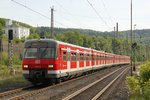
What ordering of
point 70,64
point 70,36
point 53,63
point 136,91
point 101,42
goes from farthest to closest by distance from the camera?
point 101,42
point 70,36
point 70,64
point 53,63
point 136,91

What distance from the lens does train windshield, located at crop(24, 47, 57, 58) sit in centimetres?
2255

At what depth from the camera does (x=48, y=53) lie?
74.3 feet

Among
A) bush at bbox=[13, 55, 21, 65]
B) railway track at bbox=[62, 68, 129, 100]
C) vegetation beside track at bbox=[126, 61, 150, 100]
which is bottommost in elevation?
railway track at bbox=[62, 68, 129, 100]

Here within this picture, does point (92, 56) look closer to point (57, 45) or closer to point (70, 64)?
point (70, 64)

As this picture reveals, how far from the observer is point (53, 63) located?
2225 cm

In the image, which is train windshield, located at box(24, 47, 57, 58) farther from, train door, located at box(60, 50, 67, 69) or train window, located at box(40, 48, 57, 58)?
train door, located at box(60, 50, 67, 69)

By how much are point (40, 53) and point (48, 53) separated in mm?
526

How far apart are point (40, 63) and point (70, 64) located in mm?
5103

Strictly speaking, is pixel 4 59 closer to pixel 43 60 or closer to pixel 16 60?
pixel 16 60

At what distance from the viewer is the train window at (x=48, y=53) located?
22516mm

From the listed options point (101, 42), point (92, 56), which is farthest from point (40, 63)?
point (101, 42)

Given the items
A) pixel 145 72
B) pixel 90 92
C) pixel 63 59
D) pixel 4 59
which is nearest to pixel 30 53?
pixel 63 59

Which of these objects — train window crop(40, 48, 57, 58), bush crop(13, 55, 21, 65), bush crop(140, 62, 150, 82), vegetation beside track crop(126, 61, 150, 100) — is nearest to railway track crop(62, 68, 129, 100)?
vegetation beside track crop(126, 61, 150, 100)

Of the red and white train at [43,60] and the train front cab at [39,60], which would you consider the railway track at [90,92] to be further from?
the train front cab at [39,60]
